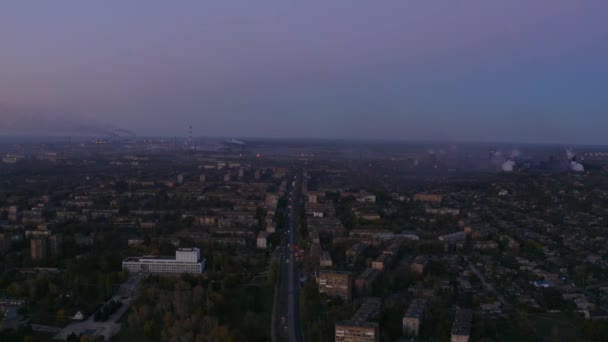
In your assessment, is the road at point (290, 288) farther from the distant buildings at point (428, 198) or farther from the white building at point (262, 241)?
the distant buildings at point (428, 198)

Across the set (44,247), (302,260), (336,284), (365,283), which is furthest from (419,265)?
(44,247)

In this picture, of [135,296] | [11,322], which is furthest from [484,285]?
[11,322]

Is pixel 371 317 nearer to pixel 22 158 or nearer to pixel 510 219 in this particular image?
pixel 510 219

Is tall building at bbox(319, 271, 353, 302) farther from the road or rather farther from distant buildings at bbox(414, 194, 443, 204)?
distant buildings at bbox(414, 194, 443, 204)

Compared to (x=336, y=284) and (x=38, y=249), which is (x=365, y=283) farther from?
(x=38, y=249)

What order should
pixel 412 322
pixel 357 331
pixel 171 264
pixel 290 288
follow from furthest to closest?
pixel 171 264 → pixel 290 288 → pixel 412 322 → pixel 357 331

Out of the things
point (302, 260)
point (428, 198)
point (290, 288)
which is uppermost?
point (428, 198)

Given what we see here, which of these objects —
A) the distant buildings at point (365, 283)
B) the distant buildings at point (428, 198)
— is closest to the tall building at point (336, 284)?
the distant buildings at point (365, 283)
